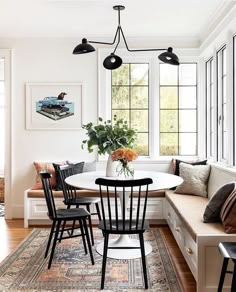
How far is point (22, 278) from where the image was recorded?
3.20m

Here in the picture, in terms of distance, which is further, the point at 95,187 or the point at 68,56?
the point at 68,56

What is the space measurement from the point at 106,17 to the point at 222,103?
1.79 m

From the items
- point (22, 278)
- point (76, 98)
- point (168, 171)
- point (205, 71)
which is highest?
point (205, 71)

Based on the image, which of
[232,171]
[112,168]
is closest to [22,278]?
[112,168]

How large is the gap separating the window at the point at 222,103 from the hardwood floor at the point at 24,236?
1194 millimetres

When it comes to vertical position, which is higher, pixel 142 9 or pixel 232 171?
pixel 142 9

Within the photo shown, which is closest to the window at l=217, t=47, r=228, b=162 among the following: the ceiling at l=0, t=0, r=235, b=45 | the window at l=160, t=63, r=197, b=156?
the ceiling at l=0, t=0, r=235, b=45

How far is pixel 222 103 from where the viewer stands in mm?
4617

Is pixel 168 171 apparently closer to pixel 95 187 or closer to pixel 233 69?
pixel 233 69

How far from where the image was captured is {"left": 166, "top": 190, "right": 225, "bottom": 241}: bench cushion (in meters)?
2.96

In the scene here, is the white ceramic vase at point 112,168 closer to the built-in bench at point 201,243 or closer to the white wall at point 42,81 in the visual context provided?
the built-in bench at point 201,243

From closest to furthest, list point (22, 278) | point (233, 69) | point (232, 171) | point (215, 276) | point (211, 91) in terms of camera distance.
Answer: point (215, 276) < point (22, 278) < point (232, 171) < point (233, 69) < point (211, 91)

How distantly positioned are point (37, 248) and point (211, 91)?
10.3 ft

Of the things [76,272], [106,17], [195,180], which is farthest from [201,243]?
[106,17]
